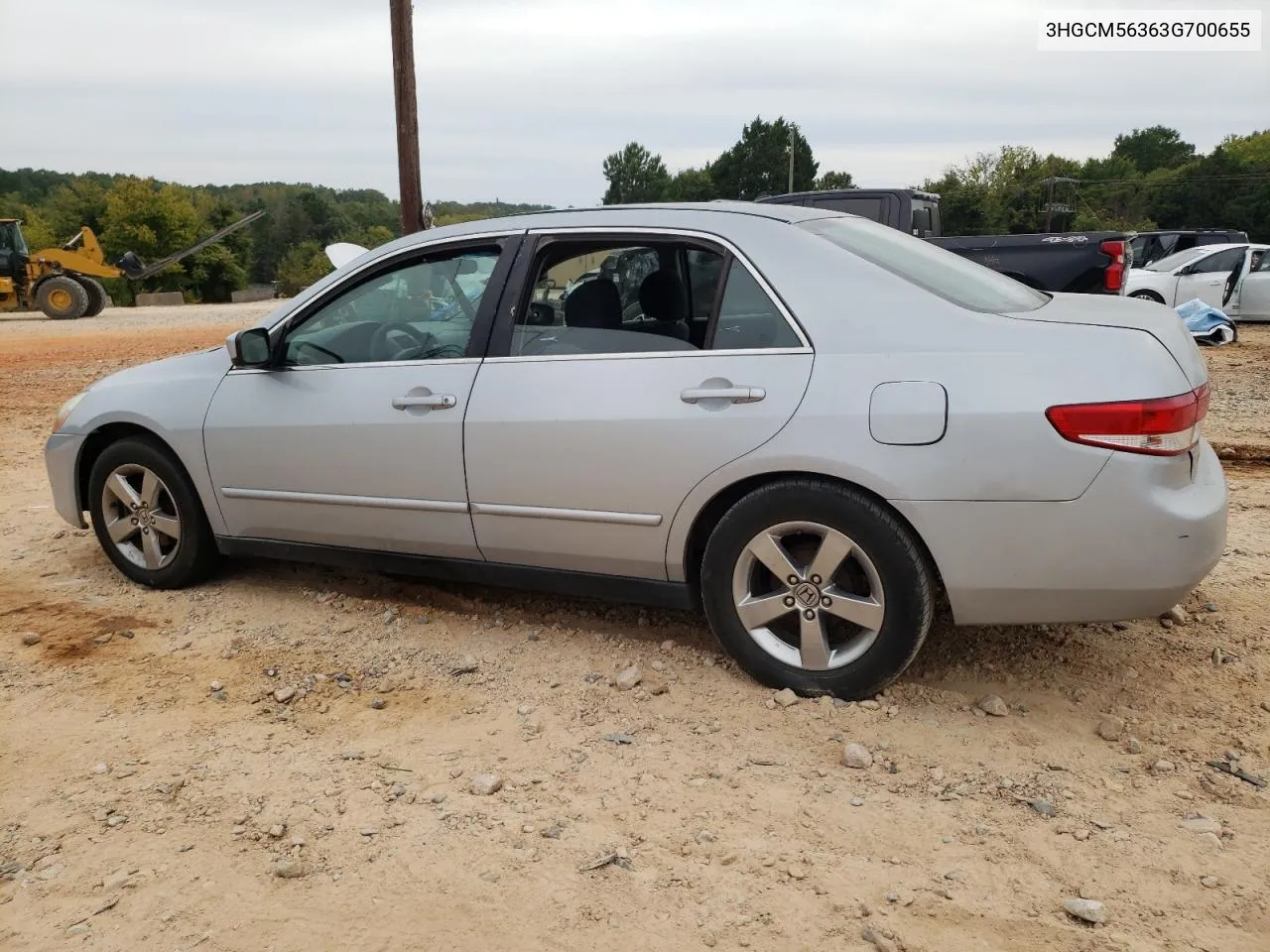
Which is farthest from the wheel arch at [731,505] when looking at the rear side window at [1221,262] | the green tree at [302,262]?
the green tree at [302,262]

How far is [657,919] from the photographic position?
8.28ft

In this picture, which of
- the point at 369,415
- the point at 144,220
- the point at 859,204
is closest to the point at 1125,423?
the point at 369,415

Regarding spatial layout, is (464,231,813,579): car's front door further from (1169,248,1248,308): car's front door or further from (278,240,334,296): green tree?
(278,240,334,296): green tree

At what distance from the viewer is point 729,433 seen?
3.51m

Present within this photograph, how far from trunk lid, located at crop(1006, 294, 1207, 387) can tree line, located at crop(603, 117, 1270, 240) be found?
52291mm

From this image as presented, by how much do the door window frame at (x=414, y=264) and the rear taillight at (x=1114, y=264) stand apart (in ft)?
27.0

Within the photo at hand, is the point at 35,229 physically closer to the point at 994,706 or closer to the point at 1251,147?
the point at 994,706

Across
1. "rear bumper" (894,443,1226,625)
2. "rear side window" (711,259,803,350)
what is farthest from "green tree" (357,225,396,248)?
"rear bumper" (894,443,1226,625)

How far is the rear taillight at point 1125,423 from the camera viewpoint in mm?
3072

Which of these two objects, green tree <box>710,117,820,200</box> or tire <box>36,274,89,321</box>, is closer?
tire <box>36,274,89,321</box>

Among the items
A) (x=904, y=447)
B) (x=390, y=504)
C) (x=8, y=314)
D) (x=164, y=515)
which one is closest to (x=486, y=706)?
(x=390, y=504)

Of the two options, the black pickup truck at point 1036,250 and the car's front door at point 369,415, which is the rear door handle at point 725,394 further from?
the black pickup truck at point 1036,250

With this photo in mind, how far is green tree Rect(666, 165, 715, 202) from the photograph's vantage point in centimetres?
10251

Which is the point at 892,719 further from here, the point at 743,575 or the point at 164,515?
the point at 164,515
